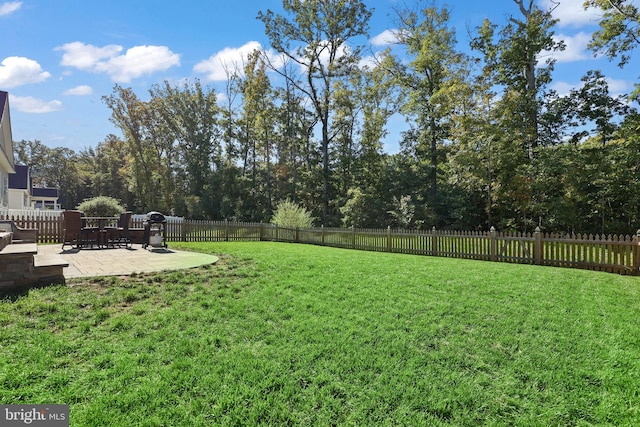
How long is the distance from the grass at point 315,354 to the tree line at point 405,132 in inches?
507

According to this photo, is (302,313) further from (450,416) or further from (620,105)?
(620,105)

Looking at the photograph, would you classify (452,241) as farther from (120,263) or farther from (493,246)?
(120,263)

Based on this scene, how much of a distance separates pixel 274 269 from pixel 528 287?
434 centimetres

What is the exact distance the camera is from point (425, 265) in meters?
7.57

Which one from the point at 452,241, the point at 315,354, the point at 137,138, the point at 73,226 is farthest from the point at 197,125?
the point at 315,354

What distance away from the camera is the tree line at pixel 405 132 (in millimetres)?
15430

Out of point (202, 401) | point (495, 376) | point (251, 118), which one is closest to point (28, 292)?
point (202, 401)

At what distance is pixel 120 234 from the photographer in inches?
378

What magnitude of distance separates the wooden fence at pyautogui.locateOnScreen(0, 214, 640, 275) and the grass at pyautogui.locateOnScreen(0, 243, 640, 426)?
3.65m

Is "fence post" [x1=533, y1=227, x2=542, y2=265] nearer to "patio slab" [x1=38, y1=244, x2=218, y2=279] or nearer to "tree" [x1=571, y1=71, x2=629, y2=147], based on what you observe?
"patio slab" [x1=38, y1=244, x2=218, y2=279]

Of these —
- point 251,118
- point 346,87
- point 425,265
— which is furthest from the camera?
point 251,118

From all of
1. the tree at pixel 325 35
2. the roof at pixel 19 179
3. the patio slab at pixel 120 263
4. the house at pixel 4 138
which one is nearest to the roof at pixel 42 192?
the roof at pixel 19 179

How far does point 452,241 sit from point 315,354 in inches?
355

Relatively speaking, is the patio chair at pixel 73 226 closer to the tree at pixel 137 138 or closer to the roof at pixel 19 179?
the roof at pixel 19 179
